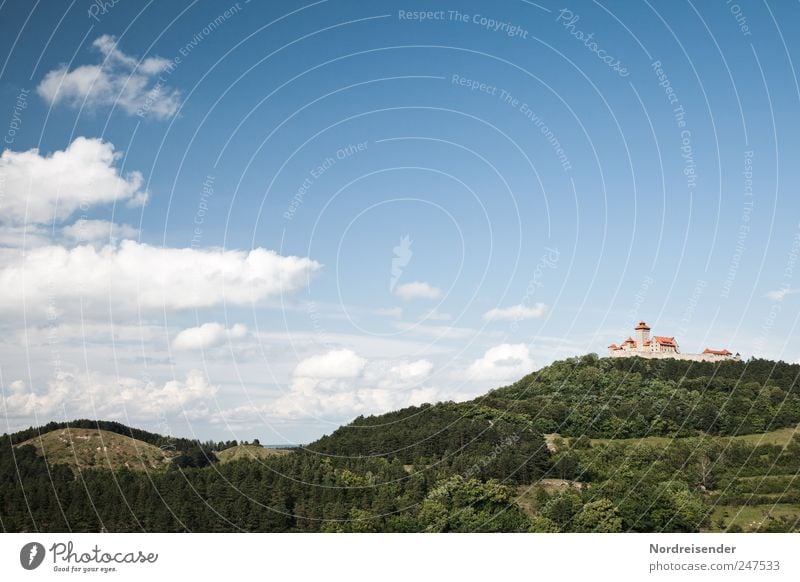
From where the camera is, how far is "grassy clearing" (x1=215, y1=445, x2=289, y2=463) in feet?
196

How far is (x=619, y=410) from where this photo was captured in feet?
272

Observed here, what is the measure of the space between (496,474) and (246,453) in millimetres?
21338

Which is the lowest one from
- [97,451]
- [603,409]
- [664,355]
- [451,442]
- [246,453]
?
[451,442]

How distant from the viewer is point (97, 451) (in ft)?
197

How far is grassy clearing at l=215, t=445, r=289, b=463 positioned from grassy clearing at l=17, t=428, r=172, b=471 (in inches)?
196

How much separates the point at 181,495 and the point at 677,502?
116ft

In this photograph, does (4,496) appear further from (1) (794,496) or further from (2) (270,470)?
(1) (794,496)

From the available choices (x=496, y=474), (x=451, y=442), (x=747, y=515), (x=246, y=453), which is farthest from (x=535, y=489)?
(x=246, y=453)

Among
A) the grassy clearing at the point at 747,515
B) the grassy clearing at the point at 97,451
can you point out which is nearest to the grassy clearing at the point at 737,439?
the grassy clearing at the point at 747,515

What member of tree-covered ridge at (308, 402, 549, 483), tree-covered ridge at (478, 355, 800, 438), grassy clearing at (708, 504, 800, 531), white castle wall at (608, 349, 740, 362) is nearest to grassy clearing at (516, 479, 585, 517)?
tree-covered ridge at (308, 402, 549, 483)

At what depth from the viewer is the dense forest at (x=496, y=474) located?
47938mm

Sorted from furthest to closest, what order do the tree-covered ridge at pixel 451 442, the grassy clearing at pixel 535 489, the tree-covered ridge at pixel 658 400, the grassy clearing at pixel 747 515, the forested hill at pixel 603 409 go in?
1. the tree-covered ridge at pixel 658 400
2. the forested hill at pixel 603 409
3. the tree-covered ridge at pixel 451 442
4. the grassy clearing at pixel 535 489
5. the grassy clearing at pixel 747 515

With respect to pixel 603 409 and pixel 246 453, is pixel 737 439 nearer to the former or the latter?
pixel 603 409

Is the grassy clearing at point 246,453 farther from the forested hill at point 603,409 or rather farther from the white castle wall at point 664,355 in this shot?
the white castle wall at point 664,355
